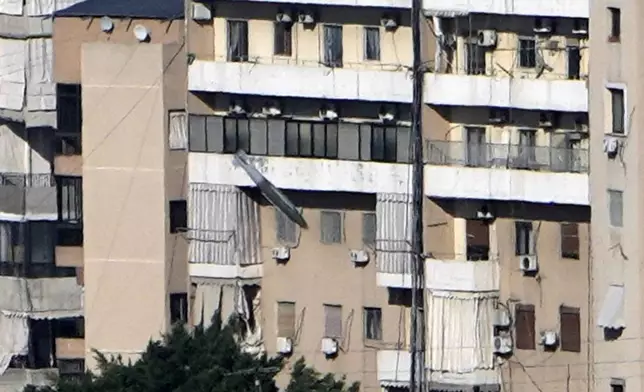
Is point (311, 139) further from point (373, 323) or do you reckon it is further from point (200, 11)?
point (373, 323)

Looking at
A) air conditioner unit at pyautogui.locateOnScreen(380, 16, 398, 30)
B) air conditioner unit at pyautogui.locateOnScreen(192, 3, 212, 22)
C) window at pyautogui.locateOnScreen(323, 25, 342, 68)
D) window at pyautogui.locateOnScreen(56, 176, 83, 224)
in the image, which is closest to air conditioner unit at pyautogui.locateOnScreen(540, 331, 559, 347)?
air conditioner unit at pyautogui.locateOnScreen(380, 16, 398, 30)

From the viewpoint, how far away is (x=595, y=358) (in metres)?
69.2

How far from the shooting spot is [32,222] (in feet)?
264

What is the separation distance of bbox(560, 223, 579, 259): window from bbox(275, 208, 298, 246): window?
18.4 ft

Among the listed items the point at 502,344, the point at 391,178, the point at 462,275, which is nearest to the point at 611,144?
the point at 462,275

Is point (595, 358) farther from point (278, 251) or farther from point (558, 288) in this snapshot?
point (278, 251)

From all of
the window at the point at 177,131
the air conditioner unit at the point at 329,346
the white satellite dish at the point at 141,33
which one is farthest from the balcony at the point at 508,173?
the white satellite dish at the point at 141,33

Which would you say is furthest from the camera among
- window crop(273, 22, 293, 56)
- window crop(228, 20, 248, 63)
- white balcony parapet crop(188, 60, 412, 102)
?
window crop(228, 20, 248, 63)

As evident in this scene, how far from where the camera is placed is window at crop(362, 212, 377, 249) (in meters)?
73.3

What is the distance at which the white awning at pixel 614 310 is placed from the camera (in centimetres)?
6812

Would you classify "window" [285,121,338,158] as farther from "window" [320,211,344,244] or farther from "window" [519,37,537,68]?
"window" [519,37,537,68]

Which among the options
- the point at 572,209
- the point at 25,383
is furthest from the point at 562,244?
the point at 25,383

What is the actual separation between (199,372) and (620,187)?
21.4 ft

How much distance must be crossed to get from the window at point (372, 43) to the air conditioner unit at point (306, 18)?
2.87ft
